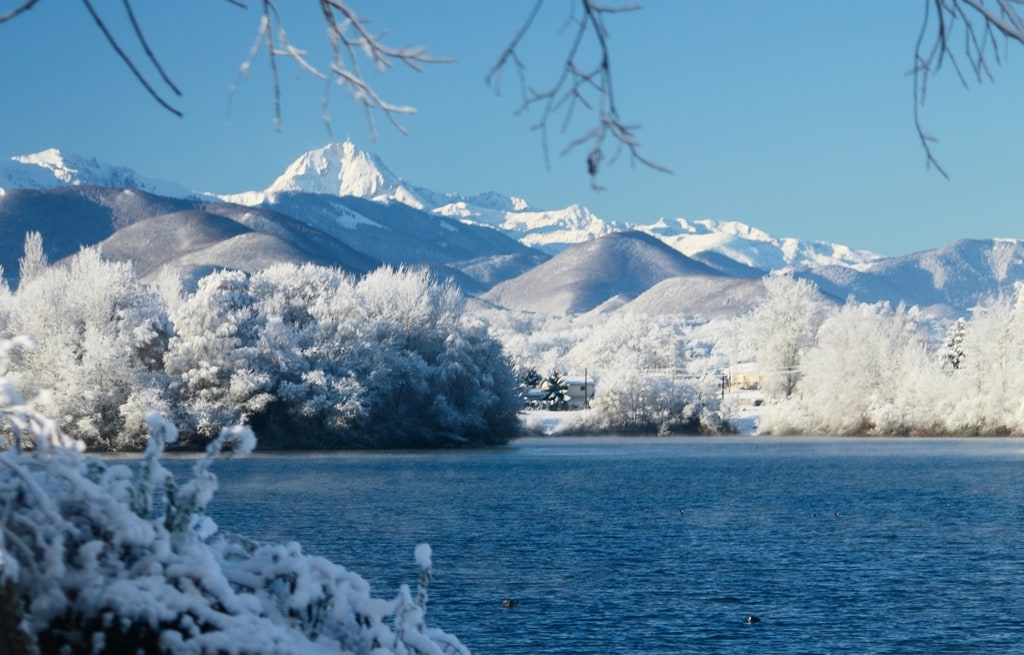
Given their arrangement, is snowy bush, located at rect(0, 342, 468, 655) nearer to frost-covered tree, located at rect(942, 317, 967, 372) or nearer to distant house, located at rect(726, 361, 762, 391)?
frost-covered tree, located at rect(942, 317, 967, 372)

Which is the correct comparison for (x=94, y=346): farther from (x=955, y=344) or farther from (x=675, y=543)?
(x=955, y=344)

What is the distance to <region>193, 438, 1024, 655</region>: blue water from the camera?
74.8ft

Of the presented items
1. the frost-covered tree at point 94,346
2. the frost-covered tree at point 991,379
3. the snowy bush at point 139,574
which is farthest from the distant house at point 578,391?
the snowy bush at point 139,574

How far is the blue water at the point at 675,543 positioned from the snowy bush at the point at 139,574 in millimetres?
16121

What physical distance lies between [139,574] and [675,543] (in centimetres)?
3155

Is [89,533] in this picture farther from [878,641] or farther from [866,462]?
[866,462]

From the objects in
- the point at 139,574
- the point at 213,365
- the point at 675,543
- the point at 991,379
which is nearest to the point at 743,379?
the point at 991,379

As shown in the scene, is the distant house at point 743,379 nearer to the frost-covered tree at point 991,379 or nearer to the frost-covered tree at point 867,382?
the frost-covered tree at point 867,382

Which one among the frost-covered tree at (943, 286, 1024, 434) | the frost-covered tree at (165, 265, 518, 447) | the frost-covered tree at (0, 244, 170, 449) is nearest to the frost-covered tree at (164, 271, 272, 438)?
the frost-covered tree at (165, 265, 518, 447)

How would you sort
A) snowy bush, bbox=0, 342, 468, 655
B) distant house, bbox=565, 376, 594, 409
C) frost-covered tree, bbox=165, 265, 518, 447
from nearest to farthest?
1. snowy bush, bbox=0, 342, 468, 655
2. frost-covered tree, bbox=165, 265, 518, 447
3. distant house, bbox=565, 376, 594, 409

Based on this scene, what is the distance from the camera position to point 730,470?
205 ft

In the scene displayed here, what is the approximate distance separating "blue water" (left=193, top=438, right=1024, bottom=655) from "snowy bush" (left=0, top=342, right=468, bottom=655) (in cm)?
1612

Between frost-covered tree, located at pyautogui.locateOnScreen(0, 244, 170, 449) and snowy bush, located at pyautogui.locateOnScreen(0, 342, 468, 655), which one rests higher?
frost-covered tree, located at pyautogui.locateOnScreen(0, 244, 170, 449)

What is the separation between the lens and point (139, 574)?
14.5 ft
